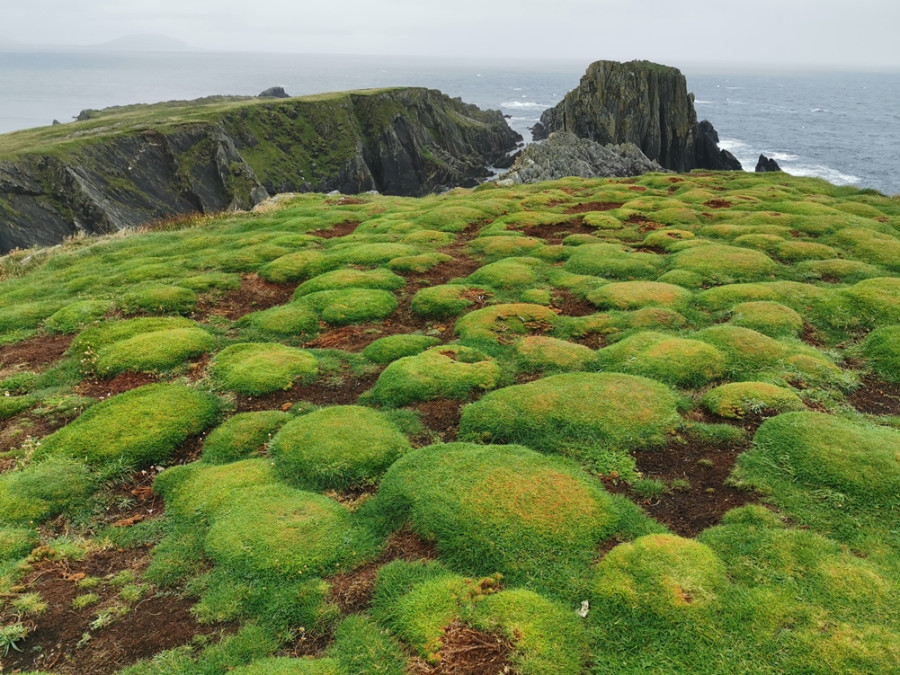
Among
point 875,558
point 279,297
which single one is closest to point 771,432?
point 875,558

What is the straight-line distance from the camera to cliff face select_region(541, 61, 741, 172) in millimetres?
126500

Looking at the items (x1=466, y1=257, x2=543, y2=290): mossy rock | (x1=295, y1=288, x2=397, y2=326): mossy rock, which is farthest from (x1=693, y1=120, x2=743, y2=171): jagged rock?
(x1=295, y1=288, x2=397, y2=326): mossy rock

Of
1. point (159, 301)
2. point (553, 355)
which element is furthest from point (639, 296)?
point (159, 301)

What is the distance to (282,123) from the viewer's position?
142375 millimetres

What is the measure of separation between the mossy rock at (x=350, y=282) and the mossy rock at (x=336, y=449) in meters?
10.0

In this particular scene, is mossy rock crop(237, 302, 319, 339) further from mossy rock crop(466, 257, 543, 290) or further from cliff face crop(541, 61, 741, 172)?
cliff face crop(541, 61, 741, 172)

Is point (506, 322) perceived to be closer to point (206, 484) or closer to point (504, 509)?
point (504, 509)

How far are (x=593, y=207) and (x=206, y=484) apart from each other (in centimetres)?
3074

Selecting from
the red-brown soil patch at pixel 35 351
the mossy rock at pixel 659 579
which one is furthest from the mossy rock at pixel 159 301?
the mossy rock at pixel 659 579

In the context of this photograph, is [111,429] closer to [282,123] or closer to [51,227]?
[51,227]

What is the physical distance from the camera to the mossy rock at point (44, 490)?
1016cm

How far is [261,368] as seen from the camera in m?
15.3

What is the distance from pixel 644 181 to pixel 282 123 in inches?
4954

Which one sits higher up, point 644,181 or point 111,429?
point 644,181
